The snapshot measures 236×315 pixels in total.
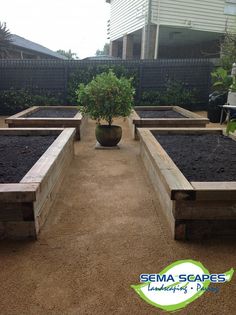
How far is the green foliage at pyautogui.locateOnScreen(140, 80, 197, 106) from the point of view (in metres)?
10.4

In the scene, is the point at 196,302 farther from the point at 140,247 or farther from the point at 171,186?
the point at 171,186

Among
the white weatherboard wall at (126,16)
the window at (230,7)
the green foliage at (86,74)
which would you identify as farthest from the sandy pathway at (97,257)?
the window at (230,7)

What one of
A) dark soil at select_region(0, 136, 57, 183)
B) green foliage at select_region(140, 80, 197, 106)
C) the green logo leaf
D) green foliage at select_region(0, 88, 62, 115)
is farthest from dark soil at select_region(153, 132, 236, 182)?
green foliage at select_region(0, 88, 62, 115)

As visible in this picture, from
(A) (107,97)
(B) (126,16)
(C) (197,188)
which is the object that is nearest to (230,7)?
(B) (126,16)

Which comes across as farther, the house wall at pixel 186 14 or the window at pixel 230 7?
the window at pixel 230 7

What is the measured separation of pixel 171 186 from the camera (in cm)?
229

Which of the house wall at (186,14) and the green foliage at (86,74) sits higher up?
the house wall at (186,14)

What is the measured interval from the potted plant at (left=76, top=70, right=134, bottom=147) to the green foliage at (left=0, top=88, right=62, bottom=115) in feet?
16.7

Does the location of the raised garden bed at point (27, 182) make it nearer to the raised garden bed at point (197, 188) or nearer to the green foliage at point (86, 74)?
the raised garden bed at point (197, 188)

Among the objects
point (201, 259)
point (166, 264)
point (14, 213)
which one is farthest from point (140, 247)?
point (14, 213)

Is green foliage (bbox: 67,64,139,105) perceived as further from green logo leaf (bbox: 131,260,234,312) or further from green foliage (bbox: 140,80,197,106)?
green logo leaf (bbox: 131,260,234,312)

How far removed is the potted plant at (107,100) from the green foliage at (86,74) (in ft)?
16.5

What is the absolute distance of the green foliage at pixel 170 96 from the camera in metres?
10.4

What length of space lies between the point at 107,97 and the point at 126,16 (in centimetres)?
1260
